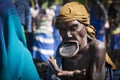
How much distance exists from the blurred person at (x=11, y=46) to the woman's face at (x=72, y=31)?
0.85 m

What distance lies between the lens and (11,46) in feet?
11.2

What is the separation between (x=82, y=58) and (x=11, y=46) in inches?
46.7

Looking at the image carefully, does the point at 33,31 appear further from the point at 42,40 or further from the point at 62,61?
the point at 62,61

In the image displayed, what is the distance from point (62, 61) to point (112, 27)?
8227 millimetres

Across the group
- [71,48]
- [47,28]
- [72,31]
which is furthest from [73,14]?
[47,28]

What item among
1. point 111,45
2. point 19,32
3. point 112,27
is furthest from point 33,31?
point 19,32

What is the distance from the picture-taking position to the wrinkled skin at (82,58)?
4348 mm

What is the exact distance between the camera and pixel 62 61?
4.65 m

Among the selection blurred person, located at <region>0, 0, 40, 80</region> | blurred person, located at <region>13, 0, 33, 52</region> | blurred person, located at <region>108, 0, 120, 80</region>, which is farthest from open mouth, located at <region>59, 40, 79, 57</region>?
blurred person, located at <region>108, 0, 120, 80</region>

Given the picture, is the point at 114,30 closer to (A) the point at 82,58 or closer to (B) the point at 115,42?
(B) the point at 115,42

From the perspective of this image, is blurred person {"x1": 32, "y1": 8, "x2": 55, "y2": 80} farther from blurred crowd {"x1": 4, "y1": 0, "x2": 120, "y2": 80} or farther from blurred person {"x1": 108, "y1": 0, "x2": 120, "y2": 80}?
blurred person {"x1": 108, "y1": 0, "x2": 120, "y2": 80}

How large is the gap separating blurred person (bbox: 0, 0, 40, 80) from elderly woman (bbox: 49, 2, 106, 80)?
83 cm

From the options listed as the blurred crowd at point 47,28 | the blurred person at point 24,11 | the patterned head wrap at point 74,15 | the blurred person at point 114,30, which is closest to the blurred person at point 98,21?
the blurred crowd at point 47,28

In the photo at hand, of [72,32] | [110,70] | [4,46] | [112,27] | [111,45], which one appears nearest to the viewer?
[4,46]
